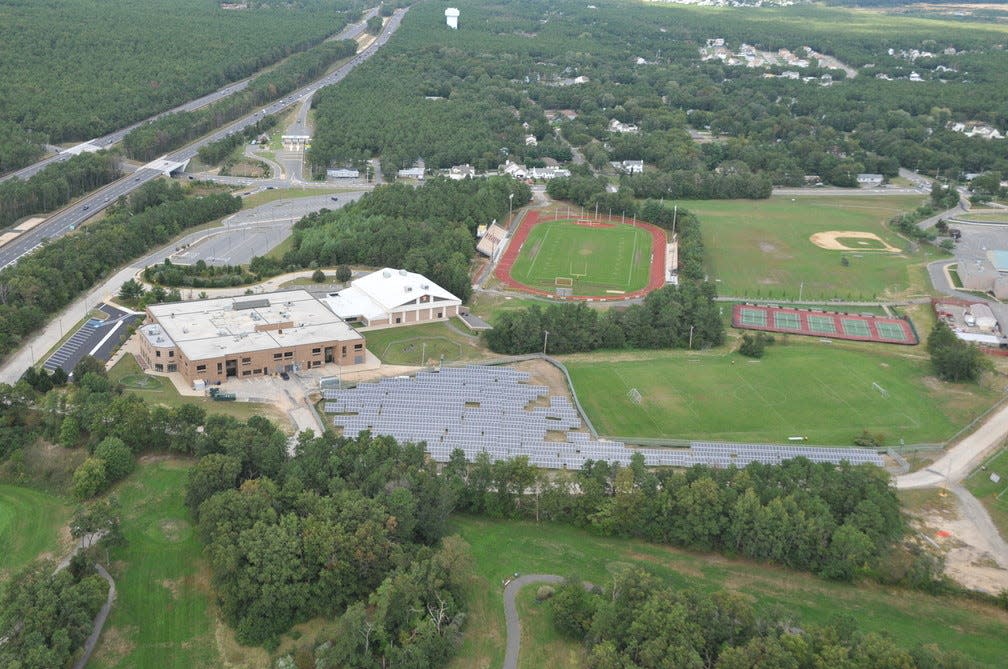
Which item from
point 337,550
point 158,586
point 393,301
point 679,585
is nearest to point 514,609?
point 679,585

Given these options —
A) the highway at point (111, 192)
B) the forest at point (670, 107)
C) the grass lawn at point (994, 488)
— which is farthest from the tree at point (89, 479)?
the forest at point (670, 107)

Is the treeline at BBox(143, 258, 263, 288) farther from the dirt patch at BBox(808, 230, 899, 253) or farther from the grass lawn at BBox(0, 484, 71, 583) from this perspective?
the dirt patch at BBox(808, 230, 899, 253)

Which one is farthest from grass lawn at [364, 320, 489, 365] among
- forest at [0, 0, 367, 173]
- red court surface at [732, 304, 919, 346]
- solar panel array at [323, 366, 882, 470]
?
forest at [0, 0, 367, 173]

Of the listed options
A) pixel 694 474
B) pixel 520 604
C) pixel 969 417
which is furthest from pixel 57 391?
pixel 969 417

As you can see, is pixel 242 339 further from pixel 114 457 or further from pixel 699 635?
pixel 699 635

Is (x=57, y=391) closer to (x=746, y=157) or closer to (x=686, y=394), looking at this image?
(x=686, y=394)

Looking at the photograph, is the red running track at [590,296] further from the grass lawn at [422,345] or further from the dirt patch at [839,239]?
the dirt patch at [839,239]
